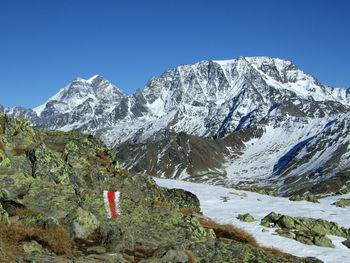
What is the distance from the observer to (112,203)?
77.5 feet

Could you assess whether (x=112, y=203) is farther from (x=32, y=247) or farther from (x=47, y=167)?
(x=47, y=167)

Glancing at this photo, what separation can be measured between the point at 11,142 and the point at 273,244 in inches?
894

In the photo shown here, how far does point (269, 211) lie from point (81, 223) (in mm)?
28211

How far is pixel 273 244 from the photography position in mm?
29375

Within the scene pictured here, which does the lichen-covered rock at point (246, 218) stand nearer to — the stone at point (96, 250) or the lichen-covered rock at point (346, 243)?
the lichen-covered rock at point (346, 243)

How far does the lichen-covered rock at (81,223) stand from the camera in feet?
64.5

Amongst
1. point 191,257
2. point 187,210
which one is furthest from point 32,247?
point 187,210

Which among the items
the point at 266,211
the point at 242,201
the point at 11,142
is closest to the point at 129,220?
the point at 11,142

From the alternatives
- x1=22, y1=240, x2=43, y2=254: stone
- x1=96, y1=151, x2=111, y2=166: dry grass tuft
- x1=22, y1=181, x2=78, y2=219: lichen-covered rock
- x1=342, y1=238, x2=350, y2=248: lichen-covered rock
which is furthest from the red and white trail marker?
x1=342, y1=238, x2=350, y2=248: lichen-covered rock

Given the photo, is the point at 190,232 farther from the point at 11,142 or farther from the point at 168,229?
the point at 11,142

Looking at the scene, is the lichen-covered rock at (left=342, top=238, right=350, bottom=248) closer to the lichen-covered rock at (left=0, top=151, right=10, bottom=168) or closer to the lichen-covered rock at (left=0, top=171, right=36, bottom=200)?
the lichen-covered rock at (left=0, top=171, right=36, bottom=200)

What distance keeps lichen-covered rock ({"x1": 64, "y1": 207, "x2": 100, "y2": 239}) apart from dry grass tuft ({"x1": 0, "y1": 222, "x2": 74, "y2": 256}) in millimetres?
722

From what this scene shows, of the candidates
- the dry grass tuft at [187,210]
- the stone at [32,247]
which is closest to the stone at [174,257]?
the stone at [32,247]

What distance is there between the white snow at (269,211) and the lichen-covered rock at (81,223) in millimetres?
14833
